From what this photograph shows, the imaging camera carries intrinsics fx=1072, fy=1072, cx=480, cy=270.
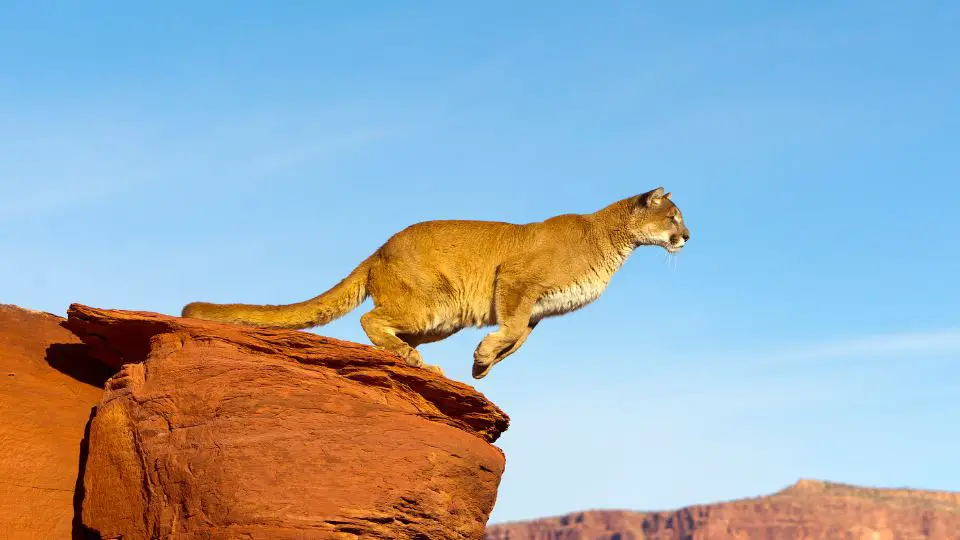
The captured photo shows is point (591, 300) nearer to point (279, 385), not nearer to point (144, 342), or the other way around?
point (279, 385)

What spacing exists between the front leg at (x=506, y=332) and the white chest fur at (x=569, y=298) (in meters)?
0.30

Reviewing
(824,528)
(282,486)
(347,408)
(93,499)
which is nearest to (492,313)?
(347,408)

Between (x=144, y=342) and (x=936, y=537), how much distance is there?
122602 millimetres

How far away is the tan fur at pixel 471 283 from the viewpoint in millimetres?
12961

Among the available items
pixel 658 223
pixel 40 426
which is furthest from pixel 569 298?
pixel 40 426

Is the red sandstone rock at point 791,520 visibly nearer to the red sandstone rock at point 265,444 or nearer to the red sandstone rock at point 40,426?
the red sandstone rock at point 40,426

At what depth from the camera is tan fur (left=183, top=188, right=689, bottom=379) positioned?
12961 millimetres

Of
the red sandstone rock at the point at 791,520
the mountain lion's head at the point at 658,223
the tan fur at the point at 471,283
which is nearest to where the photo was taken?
the tan fur at the point at 471,283

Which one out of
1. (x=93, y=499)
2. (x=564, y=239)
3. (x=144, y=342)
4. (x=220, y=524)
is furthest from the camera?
(x=564, y=239)

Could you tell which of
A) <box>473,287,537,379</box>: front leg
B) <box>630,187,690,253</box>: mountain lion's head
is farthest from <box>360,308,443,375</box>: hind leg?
<box>630,187,690,253</box>: mountain lion's head

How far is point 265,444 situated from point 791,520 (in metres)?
121

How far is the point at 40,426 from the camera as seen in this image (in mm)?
11719

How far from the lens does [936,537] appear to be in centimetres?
11819

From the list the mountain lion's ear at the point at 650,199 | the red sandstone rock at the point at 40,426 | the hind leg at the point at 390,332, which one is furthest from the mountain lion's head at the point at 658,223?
the red sandstone rock at the point at 40,426
